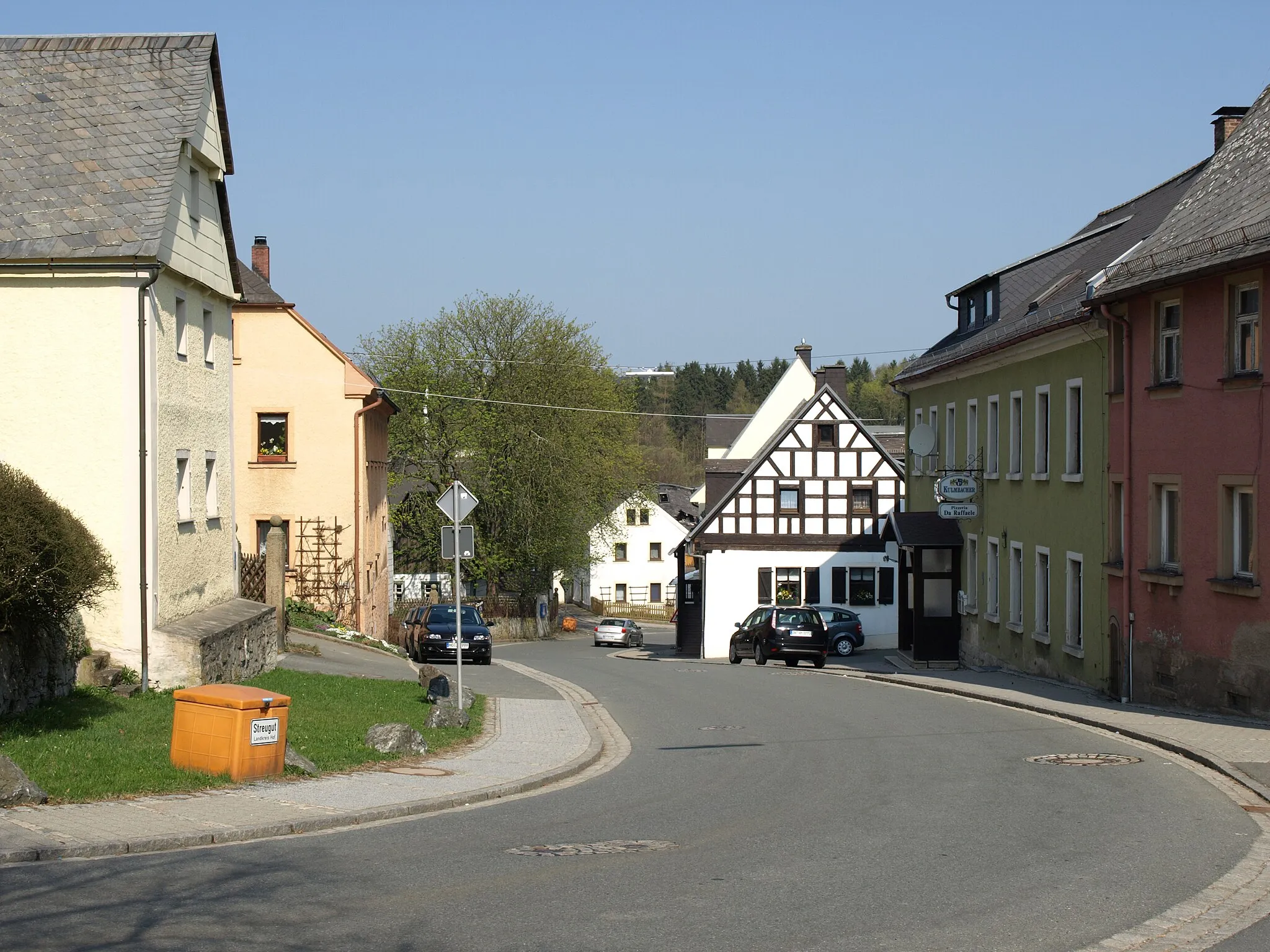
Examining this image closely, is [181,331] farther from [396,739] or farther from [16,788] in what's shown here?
[16,788]

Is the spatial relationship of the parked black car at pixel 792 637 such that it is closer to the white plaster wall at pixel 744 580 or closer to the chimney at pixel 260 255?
the white plaster wall at pixel 744 580

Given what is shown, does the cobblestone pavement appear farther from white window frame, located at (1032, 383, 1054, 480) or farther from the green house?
white window frame, located at (1032, 383, 1054, 480)

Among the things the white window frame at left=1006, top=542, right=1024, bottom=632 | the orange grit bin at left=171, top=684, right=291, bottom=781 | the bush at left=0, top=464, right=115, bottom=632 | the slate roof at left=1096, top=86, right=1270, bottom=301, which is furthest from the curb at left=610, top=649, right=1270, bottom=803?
the bush at left=0, top=464, right=115, bottom=632

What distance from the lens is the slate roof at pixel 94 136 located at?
18.0m

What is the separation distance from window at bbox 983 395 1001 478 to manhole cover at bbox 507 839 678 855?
2131 centimetres

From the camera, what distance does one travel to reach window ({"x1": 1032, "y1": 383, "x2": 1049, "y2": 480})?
26.5 meters

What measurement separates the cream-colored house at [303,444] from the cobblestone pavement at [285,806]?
72.5 ft

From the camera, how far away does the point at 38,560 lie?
12.9m

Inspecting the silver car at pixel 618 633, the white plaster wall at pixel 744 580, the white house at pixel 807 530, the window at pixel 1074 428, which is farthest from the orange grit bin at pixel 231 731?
the silver car at pixel 618 633

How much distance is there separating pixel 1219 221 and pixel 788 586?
29949 millimetres

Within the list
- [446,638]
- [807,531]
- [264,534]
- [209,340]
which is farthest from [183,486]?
[807,531]

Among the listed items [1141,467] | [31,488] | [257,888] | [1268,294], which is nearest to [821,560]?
[1141,467]

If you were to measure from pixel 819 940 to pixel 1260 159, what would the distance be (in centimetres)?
1672

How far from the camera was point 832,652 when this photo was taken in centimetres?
4384
